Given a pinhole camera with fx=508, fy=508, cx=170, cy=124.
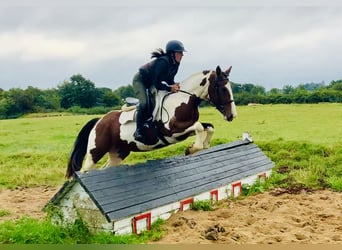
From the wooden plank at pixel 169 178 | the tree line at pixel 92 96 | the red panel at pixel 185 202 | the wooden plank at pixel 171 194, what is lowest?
the red panel at pixel 185 202

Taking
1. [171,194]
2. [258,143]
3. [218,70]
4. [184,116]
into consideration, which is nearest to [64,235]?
[171,194]

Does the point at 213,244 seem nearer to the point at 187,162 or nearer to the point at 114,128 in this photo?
the point at 187,162

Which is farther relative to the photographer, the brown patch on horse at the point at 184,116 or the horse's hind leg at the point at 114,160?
the horse's hind leg at the point at 114,160

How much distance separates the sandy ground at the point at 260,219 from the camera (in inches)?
146

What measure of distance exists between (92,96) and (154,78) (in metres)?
1.98

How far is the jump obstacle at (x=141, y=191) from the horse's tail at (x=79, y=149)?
1.05m

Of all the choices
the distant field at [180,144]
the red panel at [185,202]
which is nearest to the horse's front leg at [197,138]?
the red panel at [185,202]

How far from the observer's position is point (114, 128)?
16.3ft

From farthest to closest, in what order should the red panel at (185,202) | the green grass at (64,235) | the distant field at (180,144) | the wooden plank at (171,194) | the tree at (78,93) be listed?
the distant field at (180,144) → the tree at (78,93) → the red panel at (185,202) → the wooden plank at (171,194) → the green grass at (64,235)

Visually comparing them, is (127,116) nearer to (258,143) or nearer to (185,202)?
(185,202)

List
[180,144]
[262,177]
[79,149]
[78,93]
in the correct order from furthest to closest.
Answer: [180,144] < [78,93] < [262,177] < [79,149]

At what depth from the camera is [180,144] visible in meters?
7.61

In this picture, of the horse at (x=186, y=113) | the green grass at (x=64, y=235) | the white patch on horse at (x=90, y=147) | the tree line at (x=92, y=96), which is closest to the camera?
the green grass at (x=64, y=235)

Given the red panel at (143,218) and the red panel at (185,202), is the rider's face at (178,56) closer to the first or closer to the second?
the red panel at (185,202)
